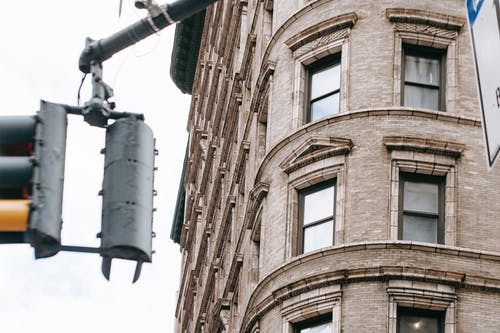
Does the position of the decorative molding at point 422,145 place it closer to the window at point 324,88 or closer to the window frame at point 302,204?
the window frame at point 302,204

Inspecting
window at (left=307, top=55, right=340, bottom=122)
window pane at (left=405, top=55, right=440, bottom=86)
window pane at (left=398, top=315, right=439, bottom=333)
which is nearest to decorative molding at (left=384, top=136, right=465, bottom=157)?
window pane at (left=405, top=55, right=440, bottom=86)

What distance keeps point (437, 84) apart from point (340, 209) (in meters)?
4.32

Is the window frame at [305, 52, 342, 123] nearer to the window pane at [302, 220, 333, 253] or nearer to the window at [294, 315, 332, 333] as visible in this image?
the window pane at [302, 220, 333, 253]

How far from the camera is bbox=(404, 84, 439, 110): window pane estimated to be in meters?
32.6

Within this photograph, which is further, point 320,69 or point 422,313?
point 320,69

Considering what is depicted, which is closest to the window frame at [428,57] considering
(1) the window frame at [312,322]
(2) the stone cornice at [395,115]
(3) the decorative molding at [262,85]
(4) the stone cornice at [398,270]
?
(2) the stone cornice at [395,115]

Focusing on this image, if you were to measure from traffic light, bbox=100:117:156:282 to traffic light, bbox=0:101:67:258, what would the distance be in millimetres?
336

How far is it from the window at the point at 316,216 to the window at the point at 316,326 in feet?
6.13

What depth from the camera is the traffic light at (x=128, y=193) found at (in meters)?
8.70

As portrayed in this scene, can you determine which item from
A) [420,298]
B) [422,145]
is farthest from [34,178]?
[422,145]

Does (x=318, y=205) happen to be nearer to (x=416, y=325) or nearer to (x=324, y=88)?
(x=324, y=88)

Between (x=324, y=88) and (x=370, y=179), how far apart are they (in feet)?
11.7

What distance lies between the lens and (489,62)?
870cm

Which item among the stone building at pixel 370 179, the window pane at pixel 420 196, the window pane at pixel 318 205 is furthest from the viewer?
the window pane at pixel 318 205
